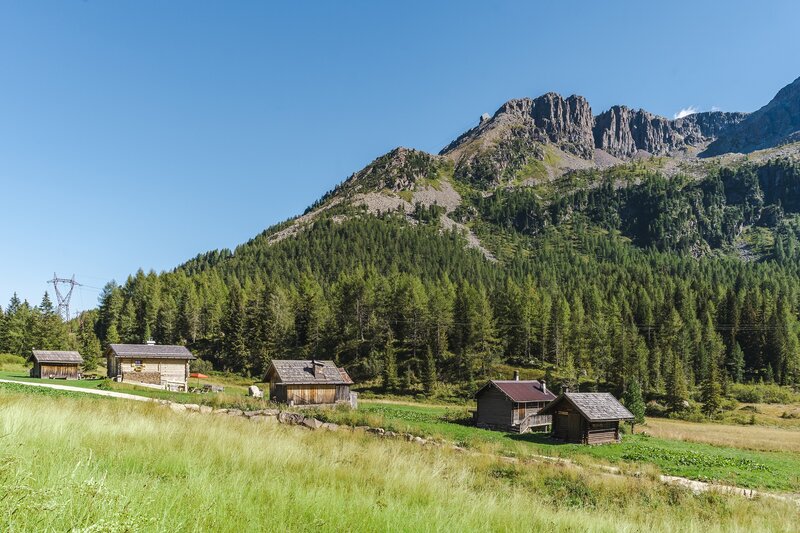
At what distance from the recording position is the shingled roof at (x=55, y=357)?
63569 millimetres

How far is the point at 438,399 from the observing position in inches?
3036

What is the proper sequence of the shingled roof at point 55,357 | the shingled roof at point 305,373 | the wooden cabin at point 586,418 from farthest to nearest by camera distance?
the shingled roof at point 55,357, the shingled roof at point 305,373, the wooden cabin at point 586,418

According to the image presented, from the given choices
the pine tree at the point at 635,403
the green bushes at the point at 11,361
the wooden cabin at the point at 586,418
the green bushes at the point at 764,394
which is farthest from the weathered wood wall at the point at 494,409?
the green bushes at the point at 11,361

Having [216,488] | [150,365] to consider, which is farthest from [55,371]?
[216,488]

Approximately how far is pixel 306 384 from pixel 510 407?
883 inches

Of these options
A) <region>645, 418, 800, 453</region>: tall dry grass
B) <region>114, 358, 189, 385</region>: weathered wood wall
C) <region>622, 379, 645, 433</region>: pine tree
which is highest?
<region>114, 358, 189, 385</region>: weathered wood wall

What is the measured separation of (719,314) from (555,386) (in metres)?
63.8

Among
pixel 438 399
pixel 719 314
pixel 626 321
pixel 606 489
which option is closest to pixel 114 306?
pixel 438 399

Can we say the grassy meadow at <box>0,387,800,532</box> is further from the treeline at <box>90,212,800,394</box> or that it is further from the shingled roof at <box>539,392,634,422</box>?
the treeline at <box>90,212,800,394</box>

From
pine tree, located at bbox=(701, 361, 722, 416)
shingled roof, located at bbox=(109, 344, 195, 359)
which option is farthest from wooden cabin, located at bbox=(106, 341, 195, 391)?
pine tree, located at bbox=(701, 361, 722, 416)

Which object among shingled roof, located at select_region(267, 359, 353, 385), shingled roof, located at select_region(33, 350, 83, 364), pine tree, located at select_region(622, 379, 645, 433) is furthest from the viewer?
shingled roof, located at select_region(33, 350, 83, 364)

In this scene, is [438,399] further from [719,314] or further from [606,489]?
[719,314]

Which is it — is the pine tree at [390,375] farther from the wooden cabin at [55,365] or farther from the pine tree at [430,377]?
the wooden cabin at [55,365]

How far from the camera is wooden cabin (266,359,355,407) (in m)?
52.9
